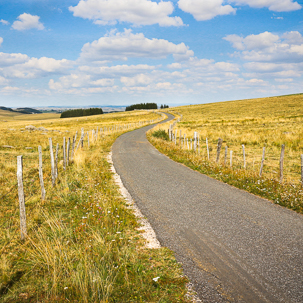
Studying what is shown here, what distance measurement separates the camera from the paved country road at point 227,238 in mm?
4113

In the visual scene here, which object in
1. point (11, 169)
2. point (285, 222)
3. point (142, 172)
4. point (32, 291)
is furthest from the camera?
point (11, 169)

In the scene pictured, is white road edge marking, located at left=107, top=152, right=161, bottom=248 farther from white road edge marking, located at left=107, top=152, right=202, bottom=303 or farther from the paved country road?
the paved country road

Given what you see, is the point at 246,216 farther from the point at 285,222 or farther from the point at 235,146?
the point at 235,146

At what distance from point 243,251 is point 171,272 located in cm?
175

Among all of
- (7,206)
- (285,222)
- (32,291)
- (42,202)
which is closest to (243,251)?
(285,222)

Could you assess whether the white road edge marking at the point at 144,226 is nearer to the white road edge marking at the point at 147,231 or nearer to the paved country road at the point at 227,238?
the white road edge marking at the point at 147,231

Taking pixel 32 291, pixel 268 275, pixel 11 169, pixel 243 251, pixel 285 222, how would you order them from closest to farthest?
pixel 32 291, pixel 268 275, pixel 243 251, pixel 285 222, pixel 11 169

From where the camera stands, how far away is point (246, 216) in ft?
22.9

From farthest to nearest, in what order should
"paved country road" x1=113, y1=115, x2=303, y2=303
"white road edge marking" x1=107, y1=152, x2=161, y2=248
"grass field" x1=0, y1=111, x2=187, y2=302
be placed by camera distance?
"white road edge marking" x1=107, y1=152, x2=161, y2=248 → "paved country road" x1=113, y1=115, x2=303, y2=303 → "grass field" x1=0, y1=111, x2=187, y2=302

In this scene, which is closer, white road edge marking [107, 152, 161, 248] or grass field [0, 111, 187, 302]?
grass field [0, 111, 187, 302]

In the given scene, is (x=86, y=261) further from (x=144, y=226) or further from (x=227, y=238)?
(x=227, y=238)

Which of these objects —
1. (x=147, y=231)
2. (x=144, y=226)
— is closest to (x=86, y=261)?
(x=147, y=231)

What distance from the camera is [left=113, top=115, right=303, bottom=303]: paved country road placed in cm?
411

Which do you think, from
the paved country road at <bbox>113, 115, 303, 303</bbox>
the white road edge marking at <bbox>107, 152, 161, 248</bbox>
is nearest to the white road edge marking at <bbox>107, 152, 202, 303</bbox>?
the white road edge marking at <bbox>107, 152, 161, 248</bbox>
